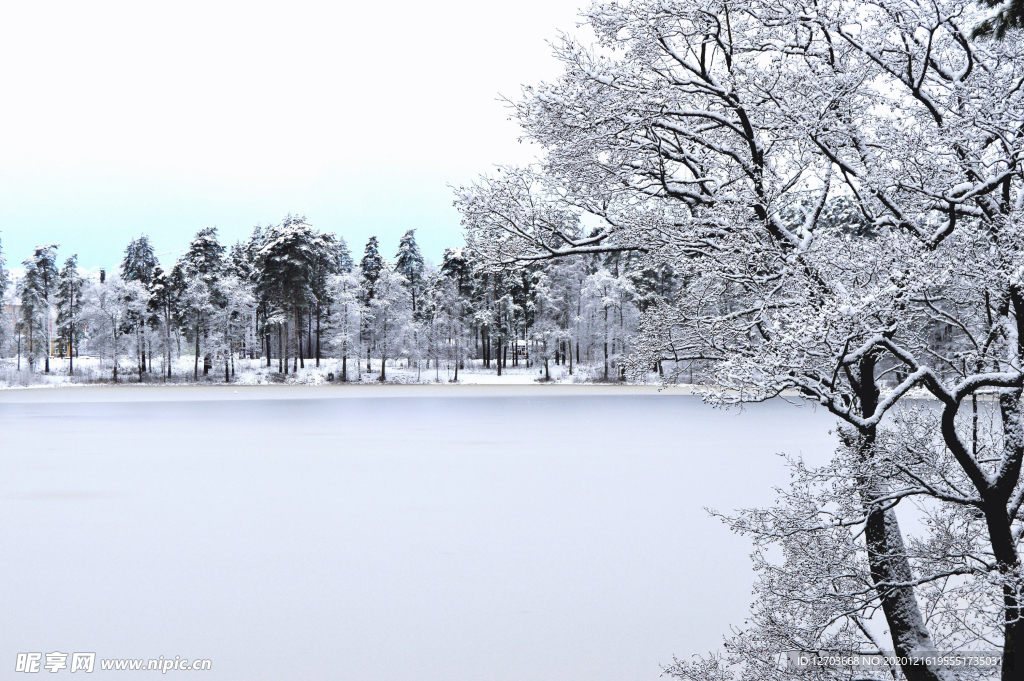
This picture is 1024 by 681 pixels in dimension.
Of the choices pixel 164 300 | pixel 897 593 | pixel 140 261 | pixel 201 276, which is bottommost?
pixel 897 593

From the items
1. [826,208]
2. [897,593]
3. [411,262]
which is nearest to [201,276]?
[411,262]

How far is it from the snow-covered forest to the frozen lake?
26992mm

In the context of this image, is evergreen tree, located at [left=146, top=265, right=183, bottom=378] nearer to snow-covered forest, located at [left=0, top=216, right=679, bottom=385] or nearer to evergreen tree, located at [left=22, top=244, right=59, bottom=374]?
snow-covered forest, located at [left=0, top=216, right=679, bottom=385]

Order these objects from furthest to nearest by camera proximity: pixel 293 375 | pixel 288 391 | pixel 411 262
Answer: pixel 411 262
pixel 293 375
pixel 288 391

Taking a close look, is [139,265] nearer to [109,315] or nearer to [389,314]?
[109,315]

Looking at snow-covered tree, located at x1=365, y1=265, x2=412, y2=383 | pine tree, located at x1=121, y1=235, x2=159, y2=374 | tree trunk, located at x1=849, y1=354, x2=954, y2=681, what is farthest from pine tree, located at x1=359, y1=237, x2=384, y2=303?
tree trunk, located at x1=849, y1=354, x2=954, y2=681

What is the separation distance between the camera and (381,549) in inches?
537

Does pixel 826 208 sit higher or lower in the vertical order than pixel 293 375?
higher

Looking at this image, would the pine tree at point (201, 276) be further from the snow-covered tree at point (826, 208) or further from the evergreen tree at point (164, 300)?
the snow-covered tree at point (826, 208)

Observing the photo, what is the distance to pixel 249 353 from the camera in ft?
248

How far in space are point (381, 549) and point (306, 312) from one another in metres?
50.0

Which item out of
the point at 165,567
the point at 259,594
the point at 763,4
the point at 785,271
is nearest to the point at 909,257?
the point at 785,271

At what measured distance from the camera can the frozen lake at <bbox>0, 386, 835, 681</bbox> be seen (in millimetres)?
9359

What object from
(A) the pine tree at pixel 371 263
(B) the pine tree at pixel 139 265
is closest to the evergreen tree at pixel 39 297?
(B) the pine tree at pixel 139 265
